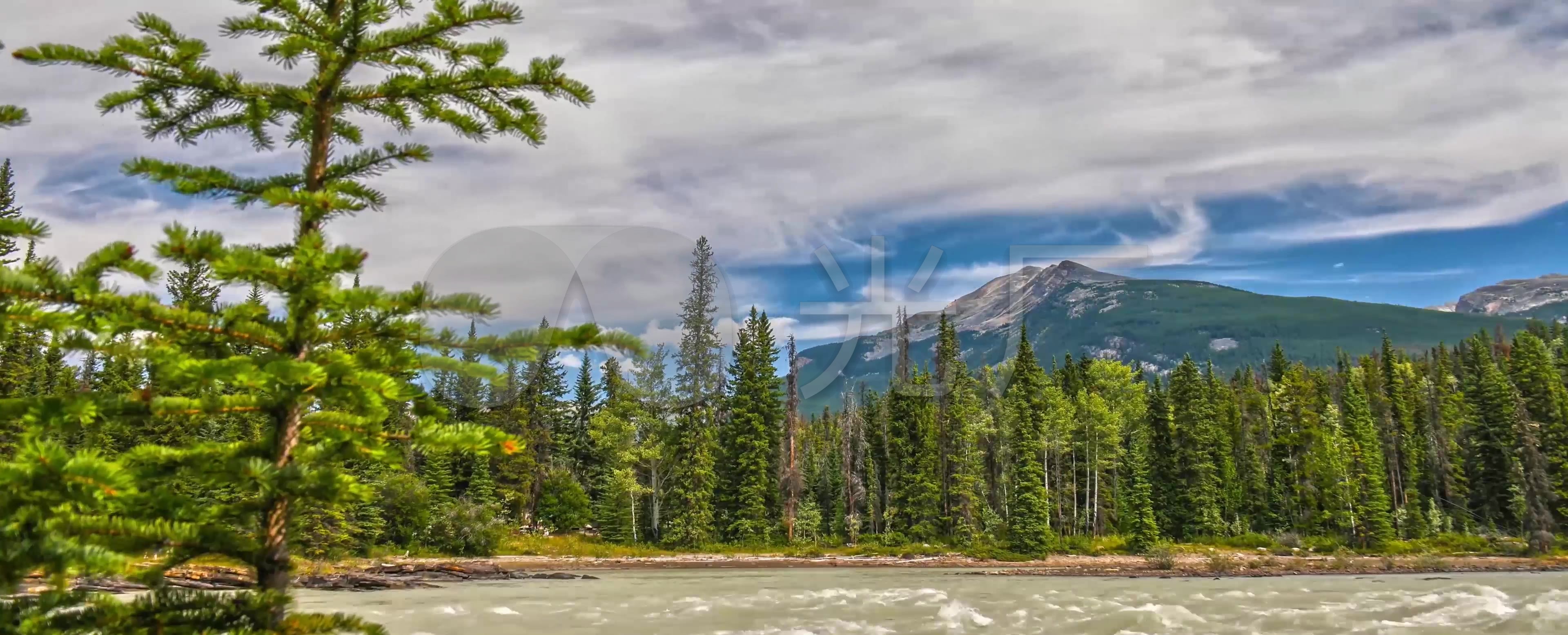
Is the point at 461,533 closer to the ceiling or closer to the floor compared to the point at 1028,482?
closer to the floor

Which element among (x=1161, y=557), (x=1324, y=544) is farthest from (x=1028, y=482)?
(x=1324, y=544)

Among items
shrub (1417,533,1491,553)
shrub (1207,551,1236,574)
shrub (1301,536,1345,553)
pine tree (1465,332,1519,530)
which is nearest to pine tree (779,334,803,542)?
shrub (1207,551,1236,574)

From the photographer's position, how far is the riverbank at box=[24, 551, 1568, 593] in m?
44.3

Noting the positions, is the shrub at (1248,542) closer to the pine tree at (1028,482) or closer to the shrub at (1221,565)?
the shrub at (1221,565)

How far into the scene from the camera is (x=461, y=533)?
56.2m

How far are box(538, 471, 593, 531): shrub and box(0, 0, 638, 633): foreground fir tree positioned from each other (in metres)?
66.2

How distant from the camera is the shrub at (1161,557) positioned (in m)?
53.9

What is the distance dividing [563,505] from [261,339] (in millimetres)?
67840

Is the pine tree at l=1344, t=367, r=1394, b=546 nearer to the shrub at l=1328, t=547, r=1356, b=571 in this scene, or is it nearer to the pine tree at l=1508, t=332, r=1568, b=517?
the shrub at l=1328, t=547, r=1356, b=571

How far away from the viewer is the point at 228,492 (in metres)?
40.8

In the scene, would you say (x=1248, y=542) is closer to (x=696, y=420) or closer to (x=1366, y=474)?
(x=1366, y=474)

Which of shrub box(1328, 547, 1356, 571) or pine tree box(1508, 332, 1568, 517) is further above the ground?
pine tree box(1508, 332, 1568, 517)

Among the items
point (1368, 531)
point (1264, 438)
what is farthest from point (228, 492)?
point (1264, 438)

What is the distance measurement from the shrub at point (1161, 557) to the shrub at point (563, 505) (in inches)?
1609
